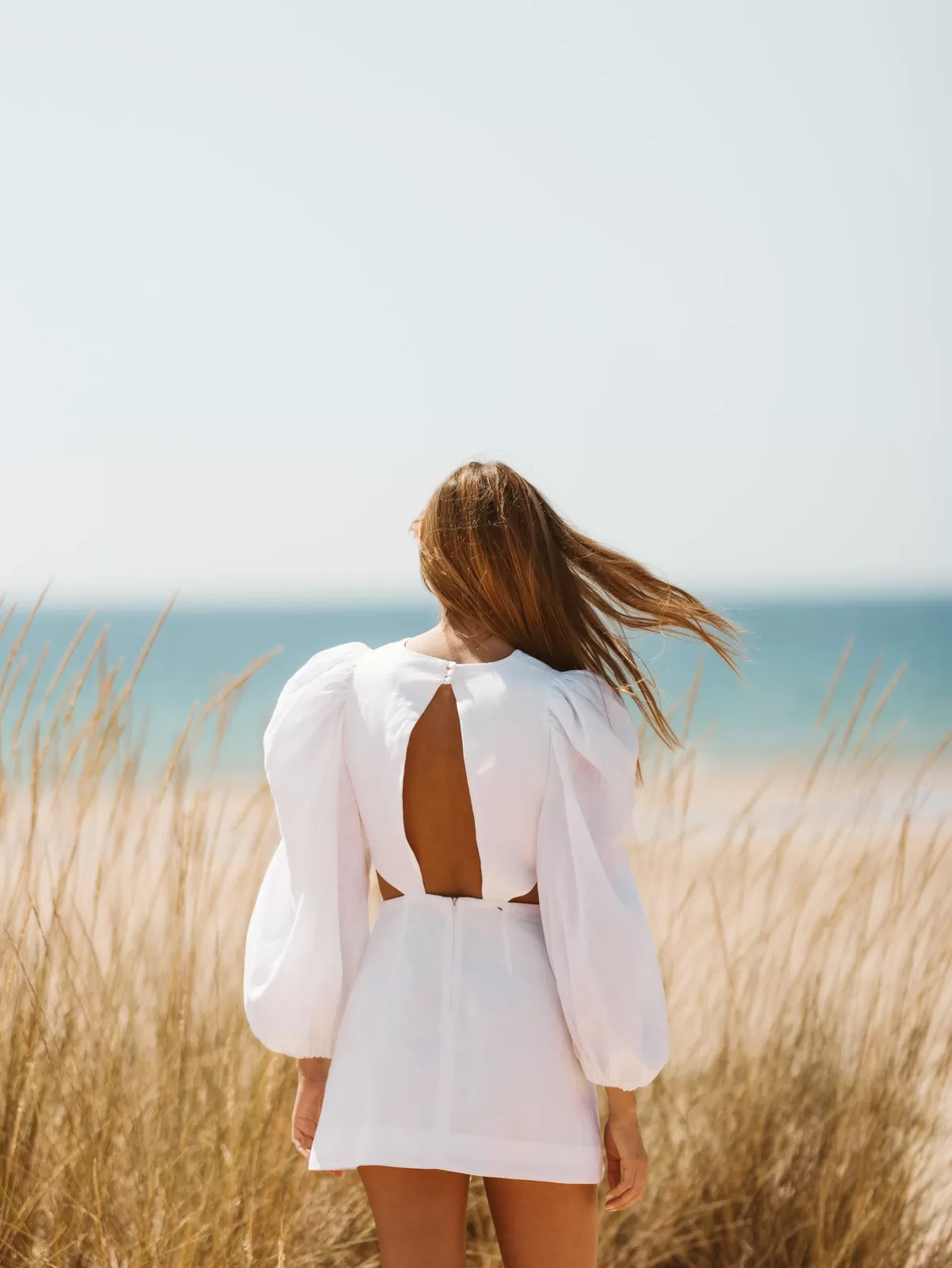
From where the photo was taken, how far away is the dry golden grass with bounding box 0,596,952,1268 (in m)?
2.10

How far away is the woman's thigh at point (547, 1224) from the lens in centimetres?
140

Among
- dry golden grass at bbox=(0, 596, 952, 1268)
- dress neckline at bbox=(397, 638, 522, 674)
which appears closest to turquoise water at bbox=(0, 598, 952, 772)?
dry golden grass at bbox=(0, 596, 952, 1268)

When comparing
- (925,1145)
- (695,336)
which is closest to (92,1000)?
(925,1145)

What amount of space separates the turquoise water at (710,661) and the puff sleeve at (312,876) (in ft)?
3.07

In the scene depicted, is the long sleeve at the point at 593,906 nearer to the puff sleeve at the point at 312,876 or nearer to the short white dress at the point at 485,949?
the short white dress at the point at 485,949

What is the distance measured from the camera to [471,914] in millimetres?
1444

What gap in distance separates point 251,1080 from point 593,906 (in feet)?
3.91

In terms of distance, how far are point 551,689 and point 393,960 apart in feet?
1.24

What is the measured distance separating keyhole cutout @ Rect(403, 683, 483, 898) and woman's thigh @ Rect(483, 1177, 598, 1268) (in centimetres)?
35

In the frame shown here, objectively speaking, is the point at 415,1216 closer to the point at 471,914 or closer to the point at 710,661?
the point at 471,914

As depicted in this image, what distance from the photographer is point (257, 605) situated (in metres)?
41.3

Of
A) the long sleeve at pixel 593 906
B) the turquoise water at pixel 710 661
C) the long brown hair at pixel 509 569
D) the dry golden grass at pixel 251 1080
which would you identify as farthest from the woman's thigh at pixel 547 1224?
the turquoise water at pixel 710 661

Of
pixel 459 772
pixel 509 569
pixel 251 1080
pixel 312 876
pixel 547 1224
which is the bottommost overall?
pixel 251 1080

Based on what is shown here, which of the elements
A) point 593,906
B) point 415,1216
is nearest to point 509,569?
point 593,906
